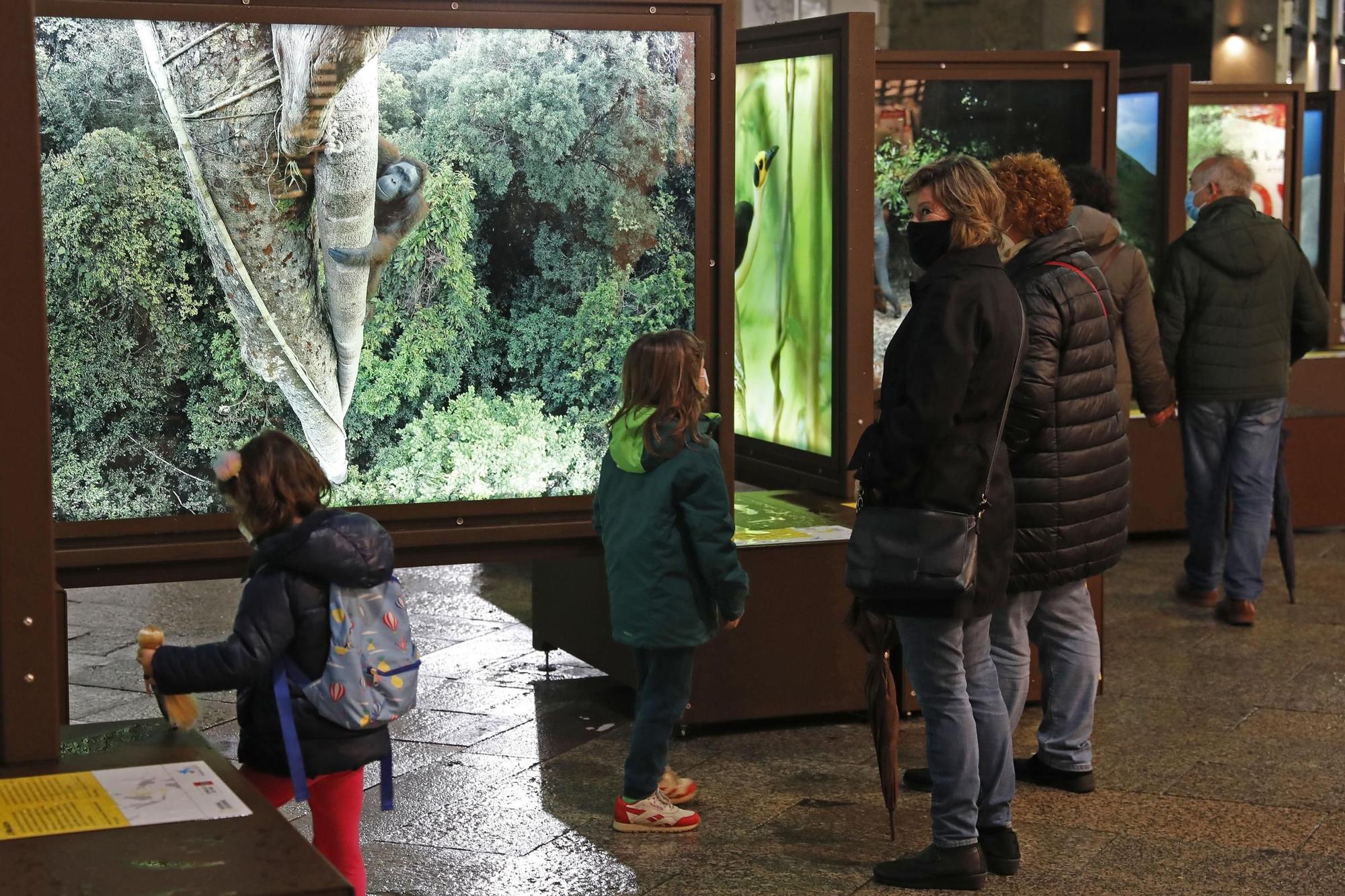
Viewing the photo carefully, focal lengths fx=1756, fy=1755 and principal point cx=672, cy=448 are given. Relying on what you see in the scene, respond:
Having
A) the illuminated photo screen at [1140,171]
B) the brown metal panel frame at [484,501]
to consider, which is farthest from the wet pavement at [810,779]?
the illuminated photo screen at [1140,171]

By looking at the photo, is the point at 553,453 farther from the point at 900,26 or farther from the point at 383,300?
the point at 900,26

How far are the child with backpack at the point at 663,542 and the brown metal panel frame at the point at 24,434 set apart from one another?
2.22 metres

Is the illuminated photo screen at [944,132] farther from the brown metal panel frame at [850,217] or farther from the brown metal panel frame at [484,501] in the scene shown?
the brown metal panel frame at [484,501]

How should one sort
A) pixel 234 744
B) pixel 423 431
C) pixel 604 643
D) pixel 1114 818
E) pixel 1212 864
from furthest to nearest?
pixel 604 643
pixel 234 744
pixel 423 431
pixel 1114 818
pixel 1212 864

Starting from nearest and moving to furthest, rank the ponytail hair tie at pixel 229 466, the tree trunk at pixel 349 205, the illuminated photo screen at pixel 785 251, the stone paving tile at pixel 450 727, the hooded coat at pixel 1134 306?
1. the ponytail hair tie at pixel 229 466
2. the tree trunk at pixel 349 205
3. the stone paving tile at pixel 450 727
4. the illuminated photo screen at pixel 785 251
5. the hooded coat at pixel 1134 306

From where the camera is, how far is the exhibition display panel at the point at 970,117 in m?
7.36

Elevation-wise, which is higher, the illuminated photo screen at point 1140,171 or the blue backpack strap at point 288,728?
the illuminated photo screen at point 1140,171

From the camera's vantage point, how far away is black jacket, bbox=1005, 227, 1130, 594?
4.64 meters

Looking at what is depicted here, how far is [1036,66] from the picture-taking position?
7328 mm

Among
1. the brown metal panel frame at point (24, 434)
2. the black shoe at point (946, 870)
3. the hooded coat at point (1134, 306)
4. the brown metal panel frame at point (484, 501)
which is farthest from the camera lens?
the hooded coat at point (1134, 306)

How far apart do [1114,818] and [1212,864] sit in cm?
43

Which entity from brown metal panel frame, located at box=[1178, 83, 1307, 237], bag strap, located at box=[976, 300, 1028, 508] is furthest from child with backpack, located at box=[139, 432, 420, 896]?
brown metal panel frame, located at box=[1178, 83, 1307, 237]

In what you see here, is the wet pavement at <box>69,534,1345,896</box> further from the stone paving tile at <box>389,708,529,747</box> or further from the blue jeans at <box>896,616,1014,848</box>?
the blue jeans at <box>896,616,1014,848</box>

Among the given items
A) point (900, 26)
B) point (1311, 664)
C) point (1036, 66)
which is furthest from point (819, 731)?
point (900, 26)
